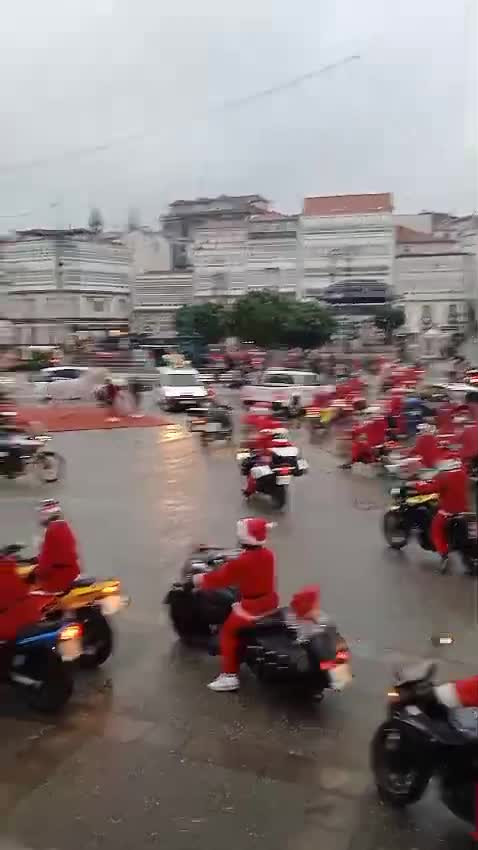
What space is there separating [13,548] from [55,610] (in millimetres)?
610

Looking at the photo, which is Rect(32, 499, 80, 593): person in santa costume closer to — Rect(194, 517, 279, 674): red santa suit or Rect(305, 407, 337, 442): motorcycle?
Rect(194, 517, 279, 674): red santa suit

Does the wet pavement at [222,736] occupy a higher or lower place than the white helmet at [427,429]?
lower

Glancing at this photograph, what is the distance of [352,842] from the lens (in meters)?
3.19

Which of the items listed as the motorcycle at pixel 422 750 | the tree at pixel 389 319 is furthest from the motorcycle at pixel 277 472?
the tree at pixel 389 319

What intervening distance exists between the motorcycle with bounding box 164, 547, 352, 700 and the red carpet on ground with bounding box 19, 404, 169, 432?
37.0ft

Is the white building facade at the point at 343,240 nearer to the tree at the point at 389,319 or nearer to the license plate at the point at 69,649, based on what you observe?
the tree at the point at 389,319

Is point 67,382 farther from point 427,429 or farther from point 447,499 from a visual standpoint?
point 447,499

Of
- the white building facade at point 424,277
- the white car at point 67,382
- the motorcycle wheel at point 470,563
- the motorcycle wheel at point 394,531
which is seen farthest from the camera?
A: the white building facade at point 424,277

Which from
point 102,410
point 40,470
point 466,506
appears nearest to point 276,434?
point 40,470

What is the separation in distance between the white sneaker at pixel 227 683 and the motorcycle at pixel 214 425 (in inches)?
394

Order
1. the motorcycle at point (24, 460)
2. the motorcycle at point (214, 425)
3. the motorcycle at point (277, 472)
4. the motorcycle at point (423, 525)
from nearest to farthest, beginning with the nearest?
the motorcycle at point (423, 525) → the motorcycle at point (277, 472) → the motorcycle at point (24, 460) → the motorcycle at point (214, 425)

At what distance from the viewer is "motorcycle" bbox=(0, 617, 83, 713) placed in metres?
4.23

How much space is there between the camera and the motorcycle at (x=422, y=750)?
3.10m

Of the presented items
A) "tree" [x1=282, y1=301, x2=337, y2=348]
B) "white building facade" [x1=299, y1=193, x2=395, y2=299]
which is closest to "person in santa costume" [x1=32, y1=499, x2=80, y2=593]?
"white building facade" [x1=299, y1=193, x2=395, y2=299]
